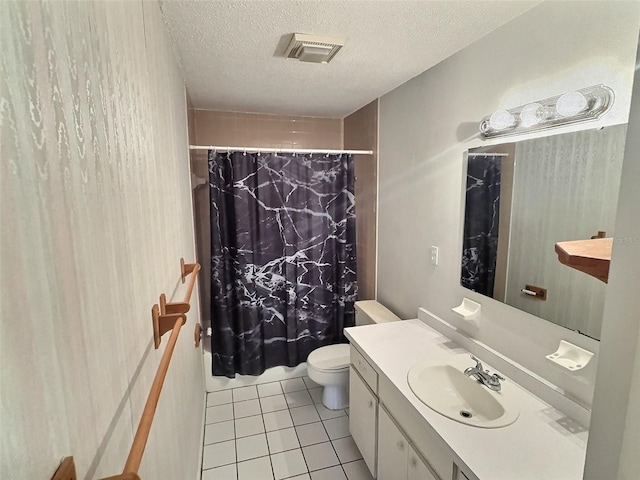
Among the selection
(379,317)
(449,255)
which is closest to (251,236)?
(379,317)

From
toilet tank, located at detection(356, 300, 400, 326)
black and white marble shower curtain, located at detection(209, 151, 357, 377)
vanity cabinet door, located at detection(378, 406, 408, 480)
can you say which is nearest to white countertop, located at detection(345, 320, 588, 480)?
vanity cabinet door, located at detection(378, 406, 408, 480)

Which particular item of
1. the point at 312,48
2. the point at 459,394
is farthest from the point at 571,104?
the point at 459,394

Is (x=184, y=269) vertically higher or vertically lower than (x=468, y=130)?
lower

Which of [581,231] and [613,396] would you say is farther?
[581,231]

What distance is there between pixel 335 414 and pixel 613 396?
225cm

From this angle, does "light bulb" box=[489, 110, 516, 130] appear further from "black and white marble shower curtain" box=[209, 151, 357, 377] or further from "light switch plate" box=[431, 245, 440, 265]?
"black and white marble shower curtain" box=[209, 151, 357, 377]

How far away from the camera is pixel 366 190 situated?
2.74 metres

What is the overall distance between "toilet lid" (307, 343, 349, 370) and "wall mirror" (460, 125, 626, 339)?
1155 millimetres

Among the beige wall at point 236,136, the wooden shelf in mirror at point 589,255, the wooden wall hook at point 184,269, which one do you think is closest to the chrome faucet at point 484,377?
the wooden shelf in mirror at point 589,255

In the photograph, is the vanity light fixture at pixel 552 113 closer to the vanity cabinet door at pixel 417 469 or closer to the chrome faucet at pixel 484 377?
the chrome faucet at pixel 484 377

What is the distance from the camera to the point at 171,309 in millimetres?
1061

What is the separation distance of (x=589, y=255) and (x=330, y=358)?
1.87m

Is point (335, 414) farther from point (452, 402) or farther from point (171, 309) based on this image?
point (171, 309)

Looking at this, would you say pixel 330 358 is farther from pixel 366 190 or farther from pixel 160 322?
pixel 160 322
